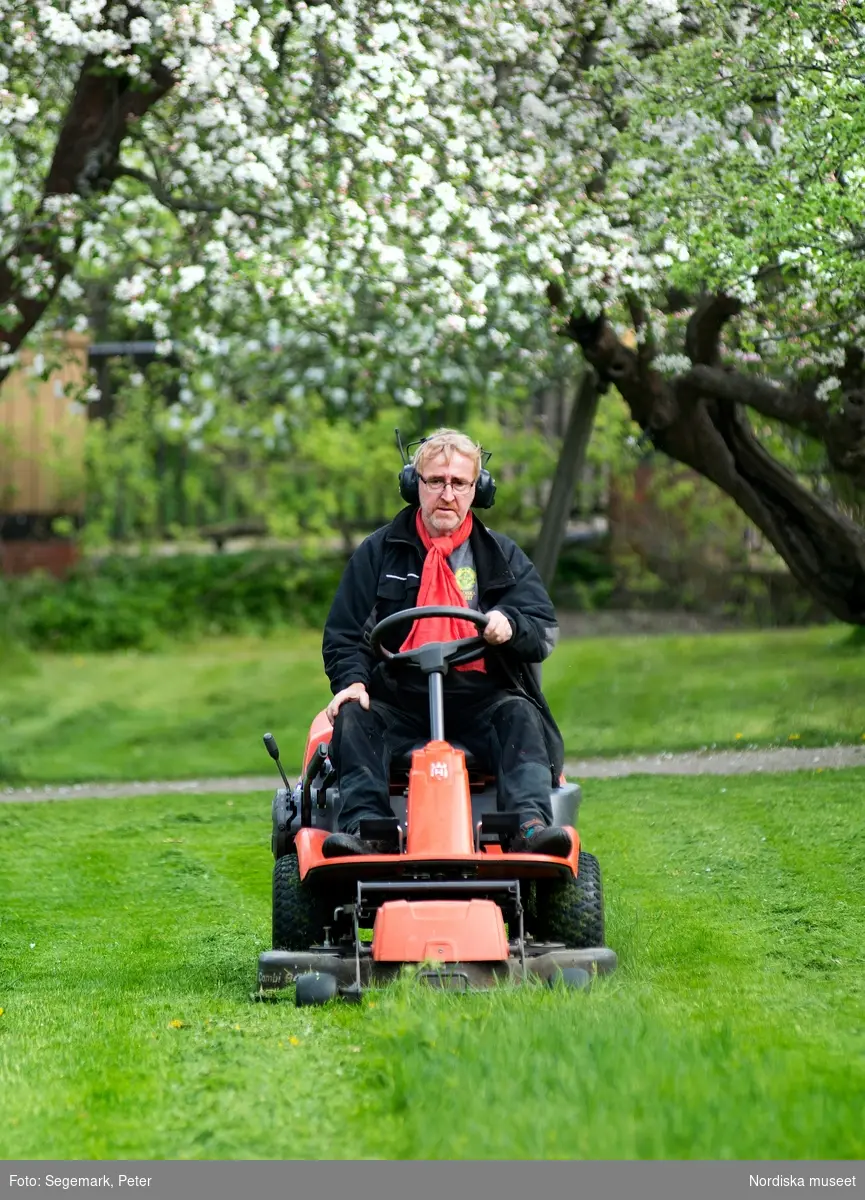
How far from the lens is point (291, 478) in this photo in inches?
738

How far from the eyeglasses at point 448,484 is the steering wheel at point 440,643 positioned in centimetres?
41

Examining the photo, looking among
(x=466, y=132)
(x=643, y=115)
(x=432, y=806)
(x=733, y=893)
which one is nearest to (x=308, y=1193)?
(x=432, y=806)

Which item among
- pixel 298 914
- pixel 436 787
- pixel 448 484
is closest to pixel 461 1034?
pixel 436 787

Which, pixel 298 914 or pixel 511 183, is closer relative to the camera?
pixel 298 914

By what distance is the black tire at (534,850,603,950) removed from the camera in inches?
233

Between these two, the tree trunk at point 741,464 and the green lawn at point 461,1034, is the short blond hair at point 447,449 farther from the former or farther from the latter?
the tree trunk at point 741,464

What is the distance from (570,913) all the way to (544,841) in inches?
15.5

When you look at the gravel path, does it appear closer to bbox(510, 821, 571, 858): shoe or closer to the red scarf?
the red scarf

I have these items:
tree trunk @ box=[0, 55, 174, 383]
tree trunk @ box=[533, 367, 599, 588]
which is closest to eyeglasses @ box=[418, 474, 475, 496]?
tree trunk @ box=[0, 55, 174, 383]

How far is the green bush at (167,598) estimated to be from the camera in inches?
718

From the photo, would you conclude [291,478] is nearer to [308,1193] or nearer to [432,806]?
[432,806]

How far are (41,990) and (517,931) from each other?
1640mm

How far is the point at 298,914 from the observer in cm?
605

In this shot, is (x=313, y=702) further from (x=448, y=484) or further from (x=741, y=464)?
(x=448, y=484)
